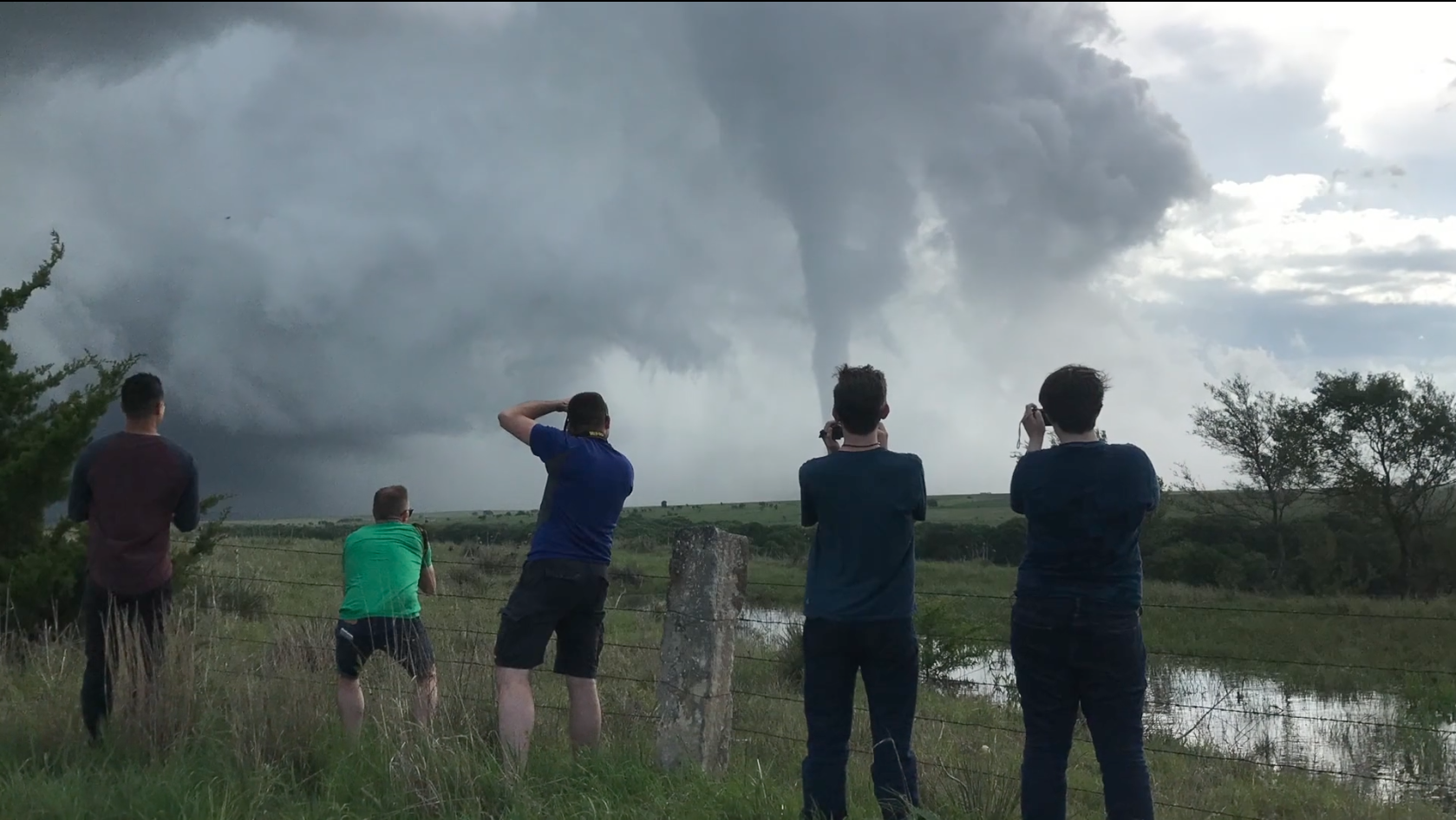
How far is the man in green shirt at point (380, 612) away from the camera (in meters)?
5.32

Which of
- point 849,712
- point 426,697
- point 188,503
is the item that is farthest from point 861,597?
point 188,503

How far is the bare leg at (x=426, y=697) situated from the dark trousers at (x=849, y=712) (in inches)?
71.1

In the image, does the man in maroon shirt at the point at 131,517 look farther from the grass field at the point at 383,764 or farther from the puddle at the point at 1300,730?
the puddle at the point at 1300,730

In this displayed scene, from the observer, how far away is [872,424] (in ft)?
13.4

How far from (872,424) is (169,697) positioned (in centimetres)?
355

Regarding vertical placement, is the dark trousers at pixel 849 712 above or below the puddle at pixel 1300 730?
above

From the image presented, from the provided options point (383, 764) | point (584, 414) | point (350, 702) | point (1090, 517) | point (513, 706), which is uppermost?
point (584, 414)

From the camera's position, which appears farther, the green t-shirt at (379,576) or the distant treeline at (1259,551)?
the distant treeline at (1259,551)

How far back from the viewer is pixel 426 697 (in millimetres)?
5090

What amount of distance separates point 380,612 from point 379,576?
178mm

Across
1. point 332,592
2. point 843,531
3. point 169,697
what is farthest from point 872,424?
point 332,592

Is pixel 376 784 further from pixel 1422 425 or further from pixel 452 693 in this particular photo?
pixel 1422 425

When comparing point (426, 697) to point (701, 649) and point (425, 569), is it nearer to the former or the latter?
point (425, 569)

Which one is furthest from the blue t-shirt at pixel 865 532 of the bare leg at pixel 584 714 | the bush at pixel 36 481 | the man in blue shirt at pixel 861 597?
the bush at pixel 36 481
